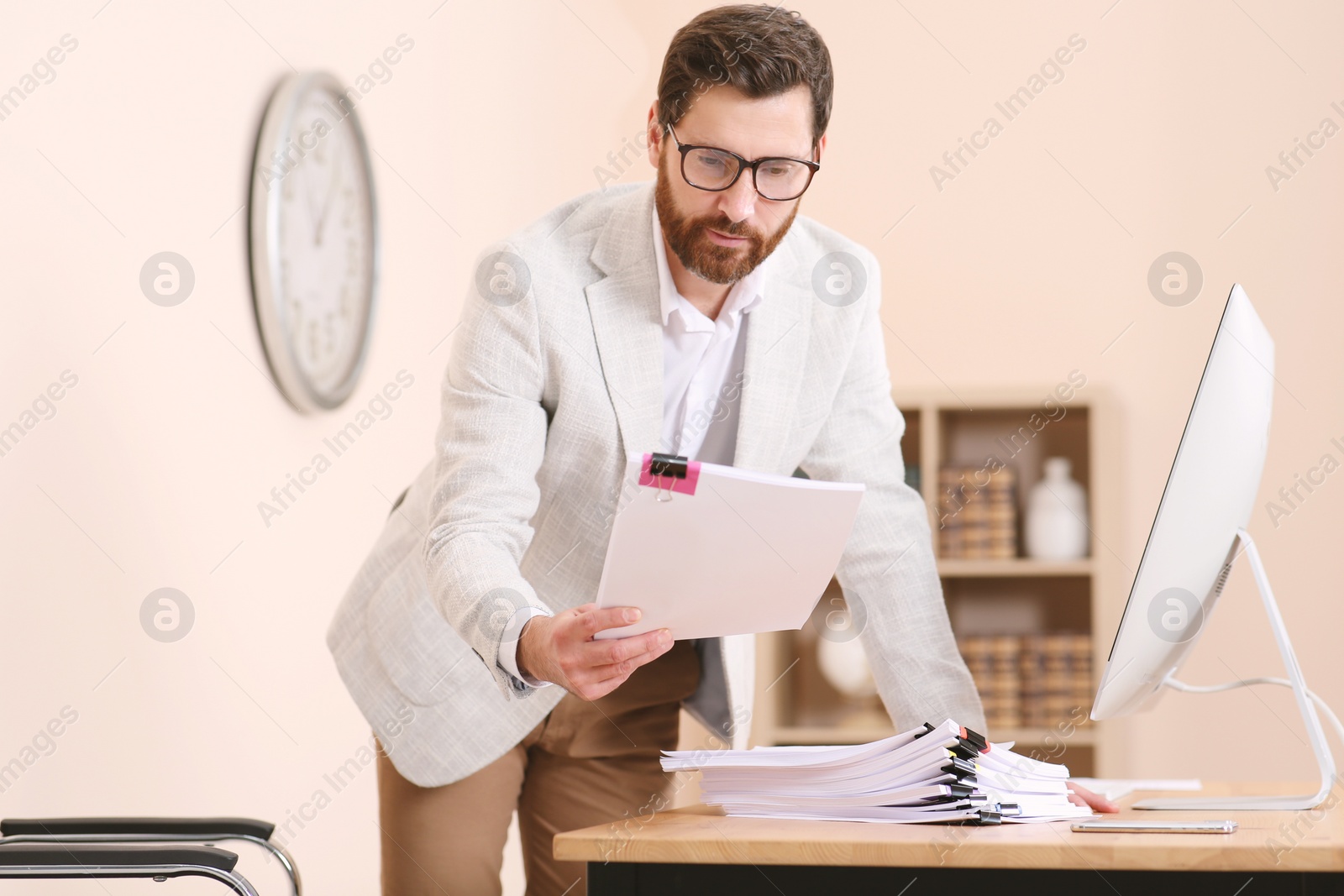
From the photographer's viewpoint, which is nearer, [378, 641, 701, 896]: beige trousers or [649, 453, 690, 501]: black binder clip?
[649, 453, 690, 501]: black binder clip

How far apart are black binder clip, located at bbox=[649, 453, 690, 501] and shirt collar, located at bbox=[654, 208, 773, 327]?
24.1 inches

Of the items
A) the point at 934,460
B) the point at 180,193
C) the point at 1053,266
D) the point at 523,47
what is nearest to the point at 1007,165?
the point at 1053,266

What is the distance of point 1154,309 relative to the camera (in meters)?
3.43

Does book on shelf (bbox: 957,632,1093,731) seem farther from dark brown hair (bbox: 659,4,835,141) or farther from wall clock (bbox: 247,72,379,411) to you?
dark brown hair (bbox: 659,4,835,141)

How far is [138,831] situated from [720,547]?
778 mm

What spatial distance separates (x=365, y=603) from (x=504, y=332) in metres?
0.46

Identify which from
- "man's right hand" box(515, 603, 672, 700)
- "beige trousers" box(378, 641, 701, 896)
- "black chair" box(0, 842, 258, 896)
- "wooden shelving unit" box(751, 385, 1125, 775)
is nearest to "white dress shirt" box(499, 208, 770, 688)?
"beige trousers" box(378, 641, 701, 896)

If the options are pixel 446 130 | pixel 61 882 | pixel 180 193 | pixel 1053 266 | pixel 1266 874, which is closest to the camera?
pixel 1266 874

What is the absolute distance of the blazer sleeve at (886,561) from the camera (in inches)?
55.1

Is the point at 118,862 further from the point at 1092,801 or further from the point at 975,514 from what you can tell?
the point at 975,514

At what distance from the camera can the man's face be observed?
138 centimetres

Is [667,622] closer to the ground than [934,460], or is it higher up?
closer to the ground

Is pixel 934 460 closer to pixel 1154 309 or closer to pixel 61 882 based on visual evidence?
pixel 1154 309

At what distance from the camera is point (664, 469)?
905mm
